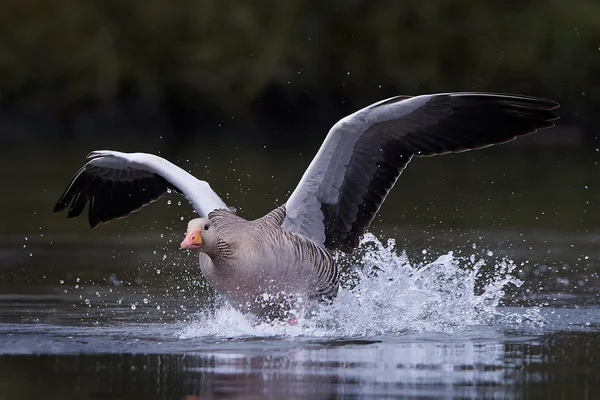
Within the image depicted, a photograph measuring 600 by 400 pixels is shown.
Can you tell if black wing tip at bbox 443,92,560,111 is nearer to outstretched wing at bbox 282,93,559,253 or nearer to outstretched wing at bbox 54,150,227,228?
outstretched wing at bbox 282,93,559,253

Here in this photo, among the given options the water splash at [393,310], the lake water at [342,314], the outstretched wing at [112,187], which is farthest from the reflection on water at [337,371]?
the outstretched wing at [112,187]

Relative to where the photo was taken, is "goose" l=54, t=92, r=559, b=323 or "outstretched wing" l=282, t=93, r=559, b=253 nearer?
"goose" l=54, t=92, r=559, b=323

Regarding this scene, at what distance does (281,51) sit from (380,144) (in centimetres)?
2572

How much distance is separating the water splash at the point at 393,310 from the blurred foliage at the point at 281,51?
24922 millimetres

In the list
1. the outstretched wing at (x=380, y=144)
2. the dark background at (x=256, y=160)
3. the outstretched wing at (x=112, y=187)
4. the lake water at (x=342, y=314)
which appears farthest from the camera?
the outstretched wing at (x=112, y=187)

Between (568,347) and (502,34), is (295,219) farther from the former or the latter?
(502,34)

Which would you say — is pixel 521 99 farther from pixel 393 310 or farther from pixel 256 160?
pixel 256 160

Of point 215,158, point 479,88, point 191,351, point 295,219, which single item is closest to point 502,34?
point 479,88

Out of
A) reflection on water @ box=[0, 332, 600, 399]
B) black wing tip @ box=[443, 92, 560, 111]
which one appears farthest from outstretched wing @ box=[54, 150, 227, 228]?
reflection on water @ box=[0, 332, 600, 399]

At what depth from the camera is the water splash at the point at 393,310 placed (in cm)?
1027

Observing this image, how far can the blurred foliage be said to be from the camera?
36438 millimetres

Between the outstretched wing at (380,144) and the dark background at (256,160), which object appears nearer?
the dark background at (256,160)

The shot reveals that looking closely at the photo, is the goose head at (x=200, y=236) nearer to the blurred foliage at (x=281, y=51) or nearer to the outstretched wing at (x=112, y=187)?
the outstretched wing at (x=112, y=187)

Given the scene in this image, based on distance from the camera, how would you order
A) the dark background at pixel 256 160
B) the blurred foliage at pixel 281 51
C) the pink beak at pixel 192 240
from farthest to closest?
the blurred foliage at pixel 281 51 → the pink beak at pixel 192 240 → the dark background at pixel 256 160
